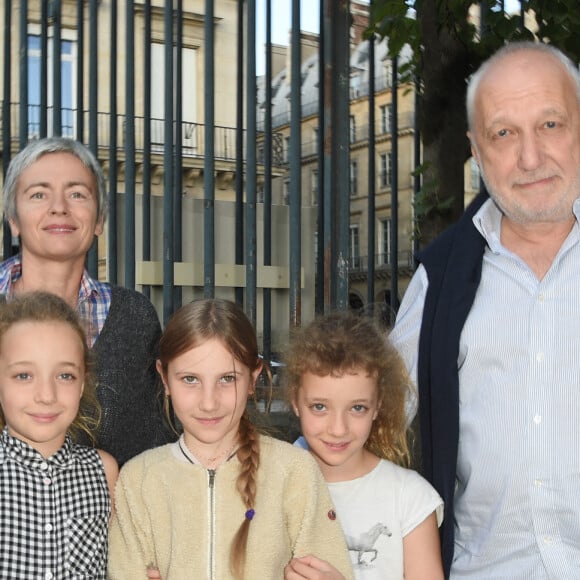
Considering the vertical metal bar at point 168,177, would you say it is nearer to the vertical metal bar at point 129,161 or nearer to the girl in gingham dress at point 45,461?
the vertical metal bar at point 129,161

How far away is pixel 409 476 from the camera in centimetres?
229

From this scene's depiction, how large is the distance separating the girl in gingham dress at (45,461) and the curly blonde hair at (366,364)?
0.59m

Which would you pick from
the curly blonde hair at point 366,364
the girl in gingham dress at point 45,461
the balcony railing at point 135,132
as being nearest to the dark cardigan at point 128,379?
the girl in gingham dress at point 45,461

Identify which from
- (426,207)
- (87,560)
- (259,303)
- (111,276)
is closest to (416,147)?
(426,207)

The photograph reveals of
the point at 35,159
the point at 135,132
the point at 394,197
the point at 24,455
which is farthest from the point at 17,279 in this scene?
the point at 135,132

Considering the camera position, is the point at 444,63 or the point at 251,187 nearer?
the point at 251,187

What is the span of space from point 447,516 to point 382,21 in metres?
2.27

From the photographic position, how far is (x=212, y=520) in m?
2.06

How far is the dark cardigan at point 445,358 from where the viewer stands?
7.33ft

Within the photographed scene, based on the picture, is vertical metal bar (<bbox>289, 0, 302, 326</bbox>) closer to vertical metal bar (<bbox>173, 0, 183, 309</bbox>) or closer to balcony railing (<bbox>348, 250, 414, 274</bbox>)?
balcony railing (<bbox>348, 250, 414, 274</bbox>)

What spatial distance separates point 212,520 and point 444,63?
2.50m

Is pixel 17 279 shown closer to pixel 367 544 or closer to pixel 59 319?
pixel 59 319

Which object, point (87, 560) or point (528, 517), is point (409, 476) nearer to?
point (528, 517)

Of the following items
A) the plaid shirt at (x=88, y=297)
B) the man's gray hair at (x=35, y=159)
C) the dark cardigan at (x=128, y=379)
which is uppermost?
the man's gray hair at (x=35, y=159)
